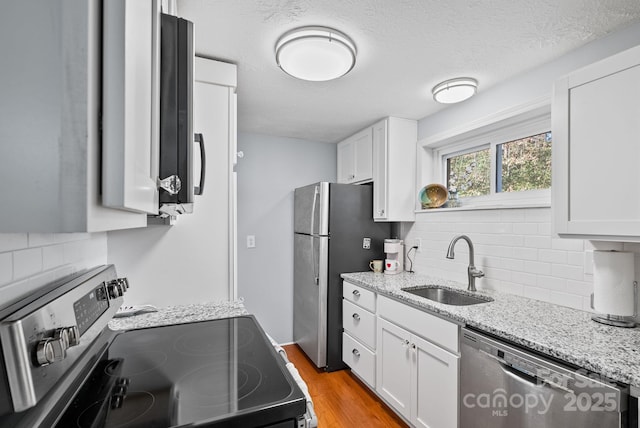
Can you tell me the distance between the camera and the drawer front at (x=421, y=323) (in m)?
1.69

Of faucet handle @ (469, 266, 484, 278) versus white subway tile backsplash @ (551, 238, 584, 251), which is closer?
white subway tile backsplash @ (551, 238, 584, 251)

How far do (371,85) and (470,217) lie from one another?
1.19m

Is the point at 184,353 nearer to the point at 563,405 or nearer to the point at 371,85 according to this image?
the point at 563,405

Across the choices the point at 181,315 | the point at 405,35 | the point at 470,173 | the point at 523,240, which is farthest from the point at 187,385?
the point at 470,173

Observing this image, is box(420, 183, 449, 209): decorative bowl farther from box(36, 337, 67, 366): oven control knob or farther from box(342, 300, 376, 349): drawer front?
box(36, 337, 67, 366): oven control knob

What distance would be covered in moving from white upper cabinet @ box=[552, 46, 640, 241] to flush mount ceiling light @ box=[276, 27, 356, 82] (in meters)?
1.01

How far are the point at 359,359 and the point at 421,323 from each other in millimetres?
920

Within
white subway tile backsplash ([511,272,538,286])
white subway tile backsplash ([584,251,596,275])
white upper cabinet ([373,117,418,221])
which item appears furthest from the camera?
white upper cabinet ([373,117,418,221])

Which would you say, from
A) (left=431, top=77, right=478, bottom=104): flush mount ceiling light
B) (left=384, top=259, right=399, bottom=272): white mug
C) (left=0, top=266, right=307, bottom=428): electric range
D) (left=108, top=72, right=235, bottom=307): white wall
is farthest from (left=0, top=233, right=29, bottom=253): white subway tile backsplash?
(left=384, top=259, right=399, bottom=272): white mug

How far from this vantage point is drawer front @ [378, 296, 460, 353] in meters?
1.69

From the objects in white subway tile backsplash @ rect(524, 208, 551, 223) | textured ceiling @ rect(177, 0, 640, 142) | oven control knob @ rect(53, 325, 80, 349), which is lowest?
oven control knob @ rect(53, 325, 80, 349)

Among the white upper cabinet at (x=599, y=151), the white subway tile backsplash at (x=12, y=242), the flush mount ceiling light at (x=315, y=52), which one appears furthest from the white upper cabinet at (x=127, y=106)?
the white upper cabinet at (x=599, y=151)

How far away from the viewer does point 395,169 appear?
2781 mm

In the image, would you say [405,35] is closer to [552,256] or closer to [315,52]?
[315,52]
